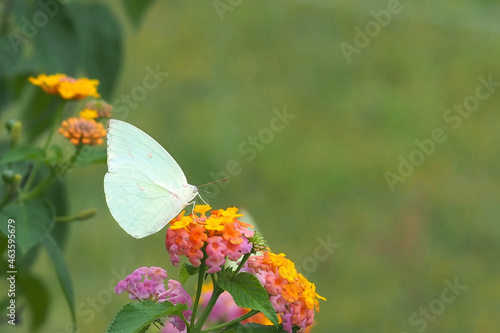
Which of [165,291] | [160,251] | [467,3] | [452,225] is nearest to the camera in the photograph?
[165,291]

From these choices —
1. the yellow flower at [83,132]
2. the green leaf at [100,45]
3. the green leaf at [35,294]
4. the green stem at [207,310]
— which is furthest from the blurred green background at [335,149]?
the green stem at [207,310]

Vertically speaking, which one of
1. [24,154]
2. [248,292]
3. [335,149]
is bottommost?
[335,149]

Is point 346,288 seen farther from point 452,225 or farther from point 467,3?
point 467,3

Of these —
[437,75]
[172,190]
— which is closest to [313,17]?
[437,75]

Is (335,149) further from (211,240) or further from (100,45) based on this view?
(211,240)

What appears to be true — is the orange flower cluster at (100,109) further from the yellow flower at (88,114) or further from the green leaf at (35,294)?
the green leaf at (35,294)

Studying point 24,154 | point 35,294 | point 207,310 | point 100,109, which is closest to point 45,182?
point 24,154
